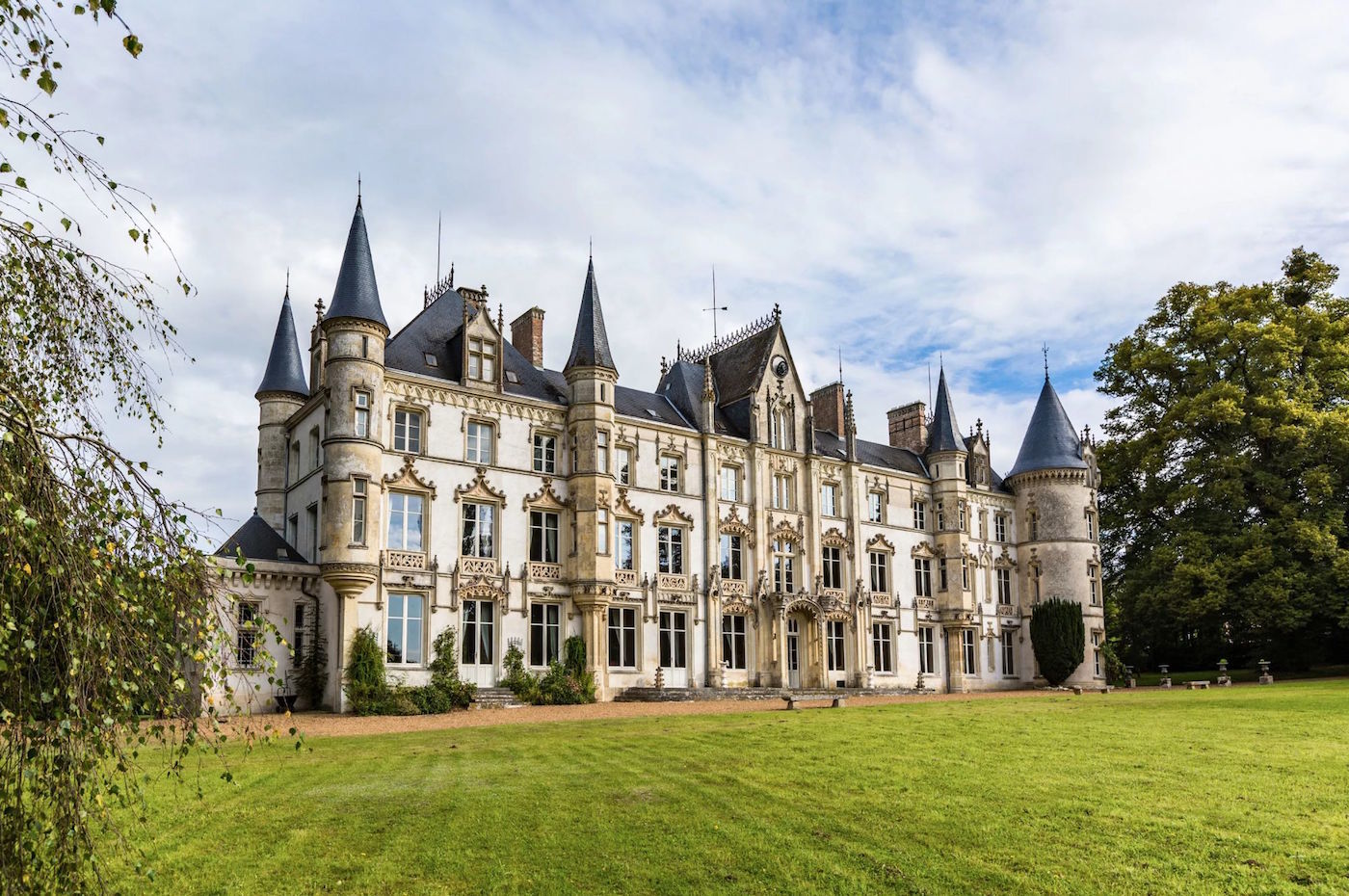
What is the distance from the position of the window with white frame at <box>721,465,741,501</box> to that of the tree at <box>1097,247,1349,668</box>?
19063 mm

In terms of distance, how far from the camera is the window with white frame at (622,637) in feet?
117

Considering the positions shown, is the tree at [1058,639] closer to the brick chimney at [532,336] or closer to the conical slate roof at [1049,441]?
the conical slate roof at [1049,441]

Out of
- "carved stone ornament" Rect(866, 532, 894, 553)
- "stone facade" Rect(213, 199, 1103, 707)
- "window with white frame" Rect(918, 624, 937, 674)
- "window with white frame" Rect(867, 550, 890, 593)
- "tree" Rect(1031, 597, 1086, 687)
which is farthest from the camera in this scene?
"tree" Rect(1031, 597, 1086, 687)

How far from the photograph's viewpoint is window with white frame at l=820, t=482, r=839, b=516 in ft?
144

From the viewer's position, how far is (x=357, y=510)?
30594mm

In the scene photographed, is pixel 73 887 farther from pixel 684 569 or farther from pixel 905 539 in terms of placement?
pixel 905 539

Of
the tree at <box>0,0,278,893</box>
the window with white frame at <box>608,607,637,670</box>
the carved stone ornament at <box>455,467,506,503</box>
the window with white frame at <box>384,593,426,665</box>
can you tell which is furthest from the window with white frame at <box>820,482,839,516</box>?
the tree at <box>0,0,278,893</box>

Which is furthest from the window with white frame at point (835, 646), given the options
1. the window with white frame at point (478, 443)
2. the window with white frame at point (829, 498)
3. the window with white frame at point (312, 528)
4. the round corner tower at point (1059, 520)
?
the window with white frame at point (312, 528)

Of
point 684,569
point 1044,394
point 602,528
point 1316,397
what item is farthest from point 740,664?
point 1316,397

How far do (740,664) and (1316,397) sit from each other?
27.5 metres

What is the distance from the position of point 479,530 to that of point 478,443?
2733 millimetres

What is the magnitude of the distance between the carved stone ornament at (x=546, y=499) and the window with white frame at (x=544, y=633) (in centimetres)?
317

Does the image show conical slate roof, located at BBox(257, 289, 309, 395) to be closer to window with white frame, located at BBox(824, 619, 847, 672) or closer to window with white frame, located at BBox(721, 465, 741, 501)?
window with white frame, located at BBox(721, 465, 741, 501)

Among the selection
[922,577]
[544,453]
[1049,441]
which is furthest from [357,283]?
[1049,441]
